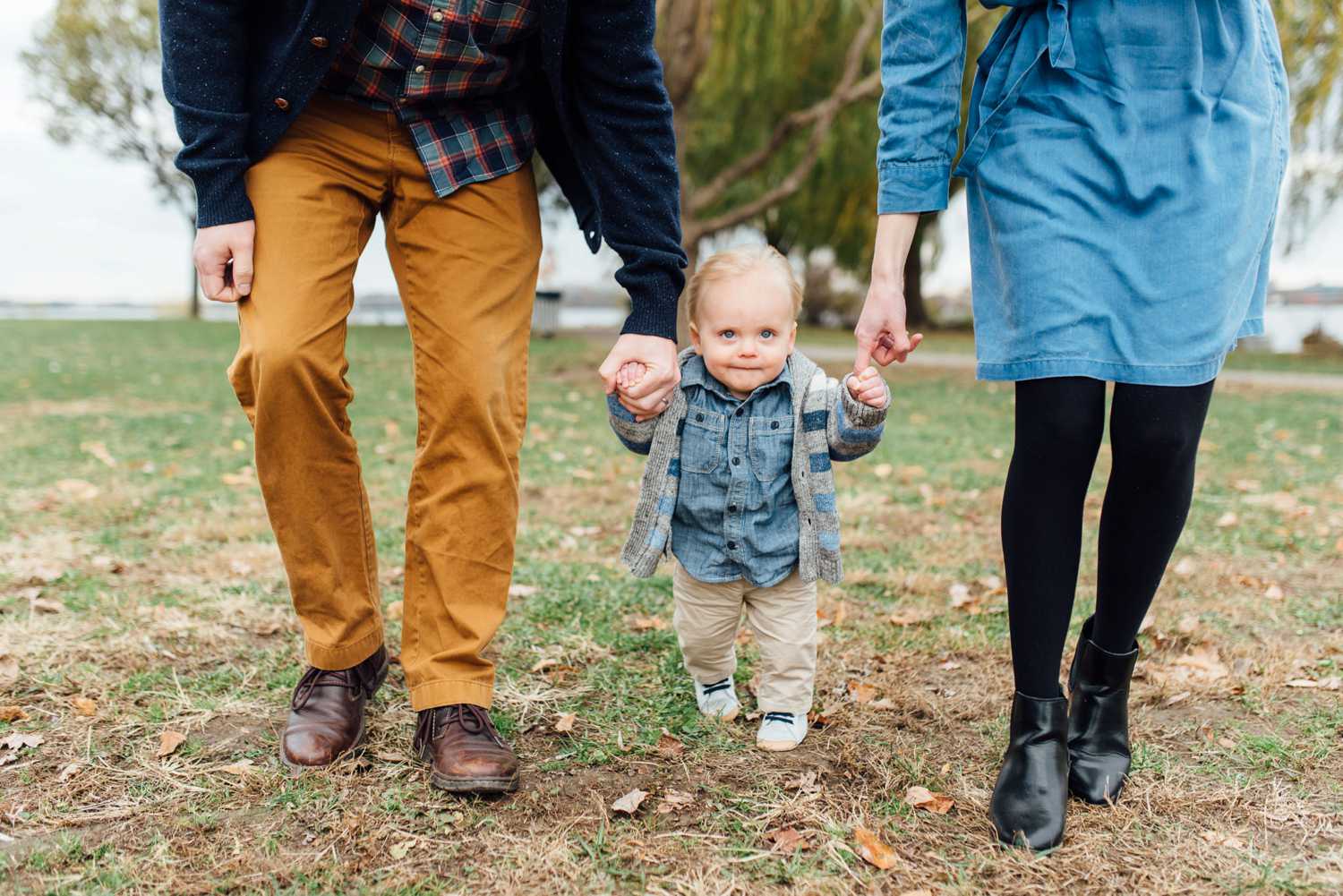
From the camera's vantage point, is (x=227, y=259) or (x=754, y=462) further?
(x=754, y=462)

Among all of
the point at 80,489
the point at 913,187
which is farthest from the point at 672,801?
Result: the point at 80,489

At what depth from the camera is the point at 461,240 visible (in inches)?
87.7

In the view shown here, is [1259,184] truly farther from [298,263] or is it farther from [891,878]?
[298,263]

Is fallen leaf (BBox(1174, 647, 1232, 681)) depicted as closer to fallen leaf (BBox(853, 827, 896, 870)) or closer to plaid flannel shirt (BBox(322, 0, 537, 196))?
fallen leaf (BBox(853, 827, 896, 870))

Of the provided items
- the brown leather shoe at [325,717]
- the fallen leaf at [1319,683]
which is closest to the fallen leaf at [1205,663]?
the fallen leaf at [1319,683]

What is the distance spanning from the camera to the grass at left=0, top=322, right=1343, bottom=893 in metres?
1.92

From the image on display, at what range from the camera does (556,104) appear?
226cm

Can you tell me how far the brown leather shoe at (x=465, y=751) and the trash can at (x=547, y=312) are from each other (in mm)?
16669

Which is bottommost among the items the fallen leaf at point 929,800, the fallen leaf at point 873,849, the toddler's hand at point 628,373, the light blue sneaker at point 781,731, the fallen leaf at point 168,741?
the fallen leaf at point 168,741

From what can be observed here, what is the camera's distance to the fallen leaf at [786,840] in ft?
6.49

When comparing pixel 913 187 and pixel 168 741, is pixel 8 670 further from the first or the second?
pixel 913 187

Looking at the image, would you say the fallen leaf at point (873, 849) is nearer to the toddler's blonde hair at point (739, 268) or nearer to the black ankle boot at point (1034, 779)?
the black ankle boot at point (1034, 779)

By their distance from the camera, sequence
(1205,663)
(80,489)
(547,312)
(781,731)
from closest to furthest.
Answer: (781,731) → (1205,663) → (80,489) → (547,312)

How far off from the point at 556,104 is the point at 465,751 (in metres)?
1.30
